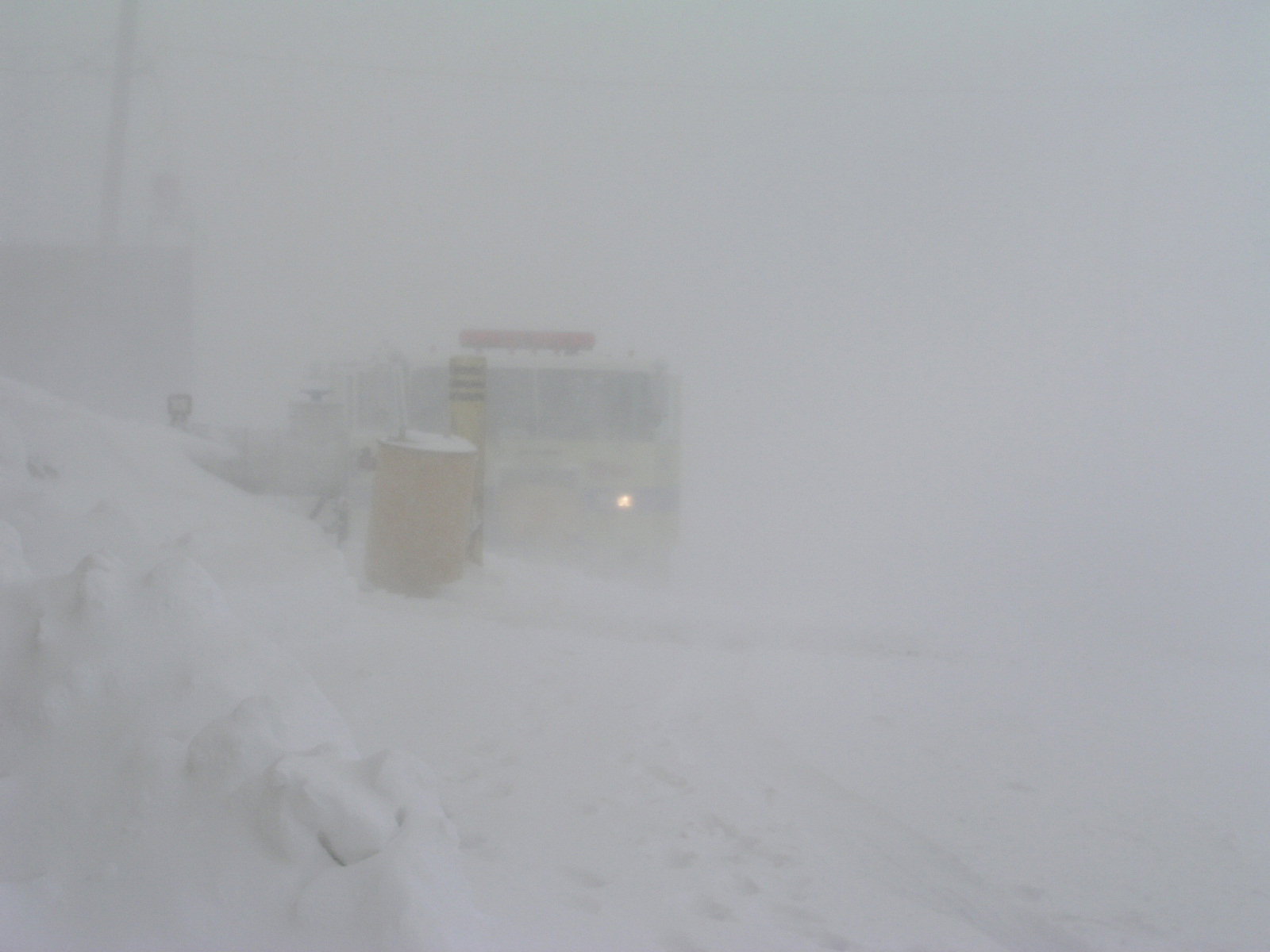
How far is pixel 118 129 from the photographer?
576 inches

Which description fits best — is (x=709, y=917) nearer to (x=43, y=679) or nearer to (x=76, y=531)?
(x=43, y=679)

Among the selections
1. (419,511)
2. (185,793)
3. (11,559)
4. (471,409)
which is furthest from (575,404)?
(185,793)

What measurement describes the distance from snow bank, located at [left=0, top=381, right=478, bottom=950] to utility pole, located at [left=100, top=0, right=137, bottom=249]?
13.3m

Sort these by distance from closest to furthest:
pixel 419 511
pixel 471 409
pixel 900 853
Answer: pixel 900 853
pixel 419 511
pixel 471 409

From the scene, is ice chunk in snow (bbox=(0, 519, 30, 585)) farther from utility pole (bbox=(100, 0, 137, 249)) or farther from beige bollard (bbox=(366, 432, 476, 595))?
utility pole (bbox=(100, 0, 137, 249))

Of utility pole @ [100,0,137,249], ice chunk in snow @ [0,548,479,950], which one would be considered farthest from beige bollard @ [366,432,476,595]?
utility pole @ [100,0,137,249]

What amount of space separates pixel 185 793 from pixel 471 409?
530cm

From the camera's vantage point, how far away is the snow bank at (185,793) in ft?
6.17

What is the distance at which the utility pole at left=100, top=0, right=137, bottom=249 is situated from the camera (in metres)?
13.8

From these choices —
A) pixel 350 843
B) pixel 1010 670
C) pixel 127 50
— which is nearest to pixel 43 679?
pixel 350 843

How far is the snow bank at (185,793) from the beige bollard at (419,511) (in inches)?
136

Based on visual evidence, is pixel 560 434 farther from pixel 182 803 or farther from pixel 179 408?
pixel 182 803

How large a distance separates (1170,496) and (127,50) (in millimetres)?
18182

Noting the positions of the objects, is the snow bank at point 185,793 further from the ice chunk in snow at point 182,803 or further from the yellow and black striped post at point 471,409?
the yellow and black striped post at point 471,409
